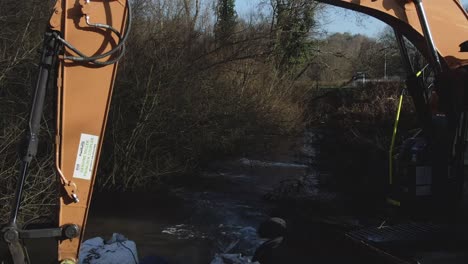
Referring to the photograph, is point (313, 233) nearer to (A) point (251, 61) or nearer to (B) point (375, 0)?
(B) point (375, 0)

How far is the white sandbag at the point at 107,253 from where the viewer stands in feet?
15.4

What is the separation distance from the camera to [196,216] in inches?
346

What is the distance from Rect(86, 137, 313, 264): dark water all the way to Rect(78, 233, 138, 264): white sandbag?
1.40 meters

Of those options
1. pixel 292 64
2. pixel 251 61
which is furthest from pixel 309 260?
pixel 292 64

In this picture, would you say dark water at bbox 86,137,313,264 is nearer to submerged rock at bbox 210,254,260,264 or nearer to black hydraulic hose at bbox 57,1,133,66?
submerged rock at bbox 210,254,260,264

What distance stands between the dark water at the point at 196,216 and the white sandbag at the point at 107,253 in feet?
4.60

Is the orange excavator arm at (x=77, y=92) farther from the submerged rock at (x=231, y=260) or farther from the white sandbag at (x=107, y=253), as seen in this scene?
the submerged rock at (x=231, y=260)

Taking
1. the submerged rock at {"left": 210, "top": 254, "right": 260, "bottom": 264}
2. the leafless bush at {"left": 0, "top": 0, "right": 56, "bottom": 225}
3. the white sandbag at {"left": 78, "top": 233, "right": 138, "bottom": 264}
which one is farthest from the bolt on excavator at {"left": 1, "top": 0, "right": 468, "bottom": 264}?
the leafless bush at {"left": 0, "top": 0, "right": 56, "bottom": 225}

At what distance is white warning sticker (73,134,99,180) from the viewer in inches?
138

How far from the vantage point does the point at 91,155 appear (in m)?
3.57

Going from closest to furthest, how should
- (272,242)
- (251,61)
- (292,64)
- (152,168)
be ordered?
(272,242), (152,168), (251,61), (292,64)

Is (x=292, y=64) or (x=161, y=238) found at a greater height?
(x=292, y=64)

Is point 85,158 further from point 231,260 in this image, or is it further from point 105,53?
point 231,260

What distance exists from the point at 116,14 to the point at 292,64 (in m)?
20.9
